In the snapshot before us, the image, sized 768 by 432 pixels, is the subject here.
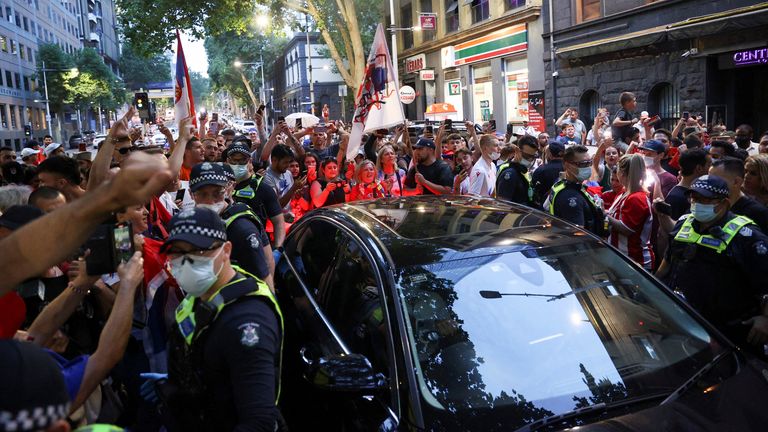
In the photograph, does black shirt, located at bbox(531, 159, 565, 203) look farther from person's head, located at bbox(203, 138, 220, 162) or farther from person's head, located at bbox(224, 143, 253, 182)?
person's head, located at bbox(203, 138, 220, 162)

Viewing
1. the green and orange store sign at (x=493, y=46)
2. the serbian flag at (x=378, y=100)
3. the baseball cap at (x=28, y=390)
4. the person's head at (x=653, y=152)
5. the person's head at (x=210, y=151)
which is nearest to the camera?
the baseball cap at (x=28, y=390)

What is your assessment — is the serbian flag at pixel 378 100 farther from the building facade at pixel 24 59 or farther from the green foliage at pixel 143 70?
the green foliage at pixel 143 70

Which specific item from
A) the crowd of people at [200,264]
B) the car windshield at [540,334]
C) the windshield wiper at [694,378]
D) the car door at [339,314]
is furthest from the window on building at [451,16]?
the windshield wiper at [694,378]

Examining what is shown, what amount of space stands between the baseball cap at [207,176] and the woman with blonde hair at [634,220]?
3316mm

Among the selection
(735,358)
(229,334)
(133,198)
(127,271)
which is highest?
(133,198)

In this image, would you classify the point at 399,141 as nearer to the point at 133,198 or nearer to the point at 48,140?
the point at 133,198

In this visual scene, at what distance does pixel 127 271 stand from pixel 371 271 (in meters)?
1.14

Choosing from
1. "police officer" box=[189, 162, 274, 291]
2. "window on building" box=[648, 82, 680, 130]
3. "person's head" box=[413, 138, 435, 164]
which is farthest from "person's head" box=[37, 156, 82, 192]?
"window on building" box=[648, 82, 680, 130]

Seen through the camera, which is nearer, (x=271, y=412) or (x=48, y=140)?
(x=271, y=412)

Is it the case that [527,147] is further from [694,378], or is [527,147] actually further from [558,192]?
[694,378]

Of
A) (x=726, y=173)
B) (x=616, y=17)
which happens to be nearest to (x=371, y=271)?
(x=726, y=173)

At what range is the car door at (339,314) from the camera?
2.79 m

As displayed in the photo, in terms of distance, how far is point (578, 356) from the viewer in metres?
2.76

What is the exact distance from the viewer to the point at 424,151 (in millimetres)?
8133
